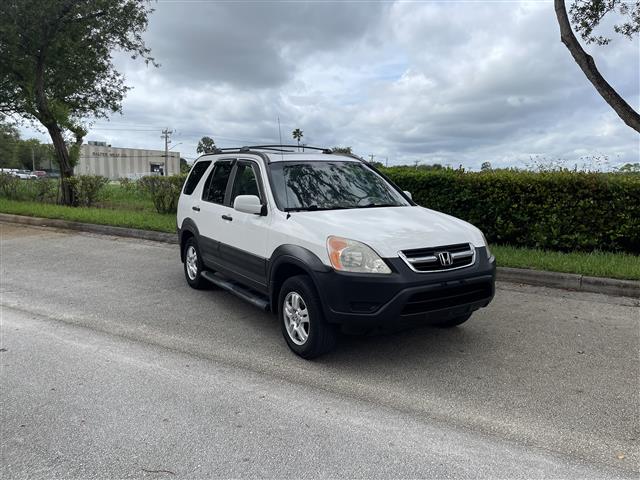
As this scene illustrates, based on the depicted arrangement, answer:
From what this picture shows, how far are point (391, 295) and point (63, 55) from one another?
1560cm

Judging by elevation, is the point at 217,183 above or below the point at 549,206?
above

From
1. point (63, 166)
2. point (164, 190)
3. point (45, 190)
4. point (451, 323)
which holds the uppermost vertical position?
point (63, 166)

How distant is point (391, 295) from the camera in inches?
150

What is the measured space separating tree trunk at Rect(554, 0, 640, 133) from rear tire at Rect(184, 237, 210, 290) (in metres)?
7.78

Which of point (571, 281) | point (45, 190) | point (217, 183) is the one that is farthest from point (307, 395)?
point (45, 190)

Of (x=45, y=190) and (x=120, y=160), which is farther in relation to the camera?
(x=120, y=160)

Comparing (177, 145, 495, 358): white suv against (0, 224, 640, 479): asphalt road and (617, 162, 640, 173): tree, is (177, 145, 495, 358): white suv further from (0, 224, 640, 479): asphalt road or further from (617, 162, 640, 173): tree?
(617, 162, 640, 173): tree

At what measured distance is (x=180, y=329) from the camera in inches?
205

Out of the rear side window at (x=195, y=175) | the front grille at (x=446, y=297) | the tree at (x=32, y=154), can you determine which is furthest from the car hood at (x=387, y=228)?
the tree at (x=32, y=154)

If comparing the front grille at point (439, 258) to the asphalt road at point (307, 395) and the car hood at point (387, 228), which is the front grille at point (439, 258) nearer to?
the car hood at point (387, 228)

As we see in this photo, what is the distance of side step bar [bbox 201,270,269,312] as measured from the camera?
4.93 meters

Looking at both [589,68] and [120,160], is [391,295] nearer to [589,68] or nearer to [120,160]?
[589,68]

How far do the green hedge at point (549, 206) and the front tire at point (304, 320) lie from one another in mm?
5360

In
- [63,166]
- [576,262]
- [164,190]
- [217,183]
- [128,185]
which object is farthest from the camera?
[128,185]
